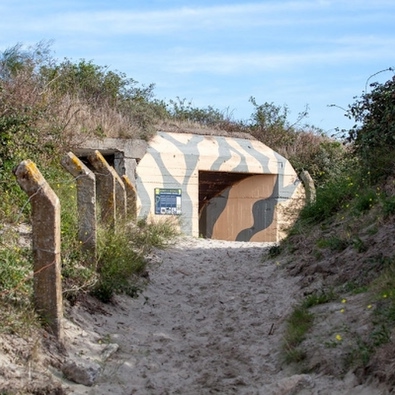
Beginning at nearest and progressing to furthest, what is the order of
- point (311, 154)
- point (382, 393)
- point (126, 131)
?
point (382, 393) → point (126, 131) → point (311, 154)

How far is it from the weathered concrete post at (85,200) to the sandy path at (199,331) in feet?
2.88

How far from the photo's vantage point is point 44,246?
641 centimetres

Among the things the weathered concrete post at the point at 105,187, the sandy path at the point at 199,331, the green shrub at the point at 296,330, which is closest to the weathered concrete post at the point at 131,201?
the sandy path at the point at 199,331

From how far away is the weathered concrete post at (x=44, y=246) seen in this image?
20.9 feet

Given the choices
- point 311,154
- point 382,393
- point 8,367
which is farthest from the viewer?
point 311,154

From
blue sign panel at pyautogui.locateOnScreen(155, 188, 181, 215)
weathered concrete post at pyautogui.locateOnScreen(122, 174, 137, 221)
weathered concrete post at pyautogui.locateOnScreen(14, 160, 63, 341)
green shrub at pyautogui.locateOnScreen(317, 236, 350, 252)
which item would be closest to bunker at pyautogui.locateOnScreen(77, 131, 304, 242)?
blue sign panel at pyautogui.locateOnScreen(155, 188, 181, 215)

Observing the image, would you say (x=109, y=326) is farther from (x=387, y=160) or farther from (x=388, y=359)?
(x=387, y=160)

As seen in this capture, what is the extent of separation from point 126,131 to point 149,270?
6593mm

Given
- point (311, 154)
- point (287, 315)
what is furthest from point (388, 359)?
point (311, 154)

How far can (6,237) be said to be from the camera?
7730mm

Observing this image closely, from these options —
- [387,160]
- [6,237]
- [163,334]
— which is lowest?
[163,334]

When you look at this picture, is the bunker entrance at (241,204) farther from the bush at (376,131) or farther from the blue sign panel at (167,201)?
the bush at (376,131)

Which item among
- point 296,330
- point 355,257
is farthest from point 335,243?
point 296,330

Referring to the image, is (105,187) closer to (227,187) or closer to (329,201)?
→ (329,201)
